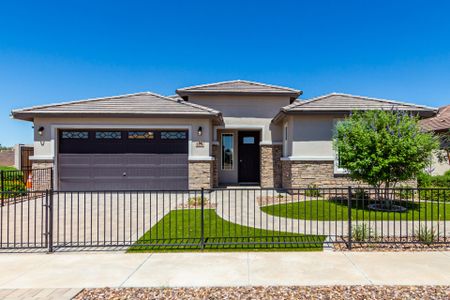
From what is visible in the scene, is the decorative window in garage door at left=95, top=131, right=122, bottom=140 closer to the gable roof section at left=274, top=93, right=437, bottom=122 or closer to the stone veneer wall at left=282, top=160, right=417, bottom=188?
the gable roof section at left=274, top=93, right=437, bottom=122

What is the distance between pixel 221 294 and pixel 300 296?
108 cm

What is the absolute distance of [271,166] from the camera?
15.2 m

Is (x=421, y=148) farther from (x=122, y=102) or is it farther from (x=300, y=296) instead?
(x=122, y=102)

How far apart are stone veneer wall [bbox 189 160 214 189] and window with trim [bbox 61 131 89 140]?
5.24 m

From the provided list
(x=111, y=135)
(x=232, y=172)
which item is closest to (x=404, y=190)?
(x=232, y=172)

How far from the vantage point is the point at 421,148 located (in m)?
9.20

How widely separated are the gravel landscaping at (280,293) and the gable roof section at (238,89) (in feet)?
42.2

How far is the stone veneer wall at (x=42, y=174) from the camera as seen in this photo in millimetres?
12586

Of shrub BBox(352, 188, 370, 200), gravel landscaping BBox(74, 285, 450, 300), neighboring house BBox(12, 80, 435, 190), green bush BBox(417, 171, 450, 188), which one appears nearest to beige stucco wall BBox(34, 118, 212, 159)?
neighboring house BBox(12, 80, 435, 190)

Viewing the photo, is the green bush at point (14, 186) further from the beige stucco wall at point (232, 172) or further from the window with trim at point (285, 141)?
the window with trim at point (285, 141)

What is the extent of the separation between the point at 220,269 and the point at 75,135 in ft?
37.4

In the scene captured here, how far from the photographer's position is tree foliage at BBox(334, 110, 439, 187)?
9148mm

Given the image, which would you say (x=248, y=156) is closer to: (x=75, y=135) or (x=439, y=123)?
(x=75, y=135)

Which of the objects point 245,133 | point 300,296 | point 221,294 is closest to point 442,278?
point 300,296
